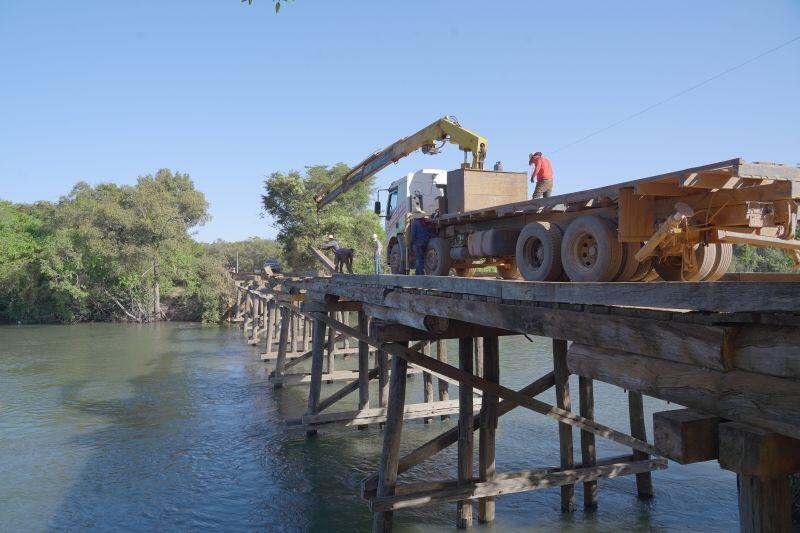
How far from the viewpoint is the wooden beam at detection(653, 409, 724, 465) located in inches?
111

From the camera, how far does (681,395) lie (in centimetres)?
299

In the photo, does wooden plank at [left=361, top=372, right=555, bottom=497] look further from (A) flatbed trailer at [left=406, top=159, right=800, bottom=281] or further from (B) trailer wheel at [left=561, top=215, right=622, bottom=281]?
(B) trailer wheel at [left=561, top=215, right=622, bottom=281]

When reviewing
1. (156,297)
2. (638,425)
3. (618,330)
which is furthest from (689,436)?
(156,297)

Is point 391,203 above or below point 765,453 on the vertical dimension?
above

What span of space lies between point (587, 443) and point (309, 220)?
3160cm

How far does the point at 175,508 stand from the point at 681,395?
8.71 m

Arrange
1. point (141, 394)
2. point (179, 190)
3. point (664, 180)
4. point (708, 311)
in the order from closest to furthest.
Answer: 1. point (708, 311)
2. point (664, 180)
3. point (141, 394)
4. point (179, 190)

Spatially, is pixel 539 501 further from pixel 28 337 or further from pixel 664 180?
pixel 28 337

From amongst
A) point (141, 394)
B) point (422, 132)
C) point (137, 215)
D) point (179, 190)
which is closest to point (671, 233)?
point (422, 132)

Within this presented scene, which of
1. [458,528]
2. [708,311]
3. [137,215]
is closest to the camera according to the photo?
[708,311]

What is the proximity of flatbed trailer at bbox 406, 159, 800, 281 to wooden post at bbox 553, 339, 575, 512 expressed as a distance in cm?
218

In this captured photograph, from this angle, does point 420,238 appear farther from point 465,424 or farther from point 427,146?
point 427,146

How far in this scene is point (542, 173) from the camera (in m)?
8.69

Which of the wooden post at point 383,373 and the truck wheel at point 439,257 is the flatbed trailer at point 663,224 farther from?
the wooden post at point 383,373
